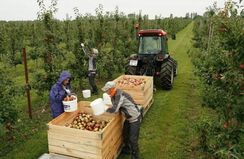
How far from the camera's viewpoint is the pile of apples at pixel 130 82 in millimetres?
8841

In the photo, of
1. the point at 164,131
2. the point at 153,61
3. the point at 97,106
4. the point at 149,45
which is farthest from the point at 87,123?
the point at 149,45

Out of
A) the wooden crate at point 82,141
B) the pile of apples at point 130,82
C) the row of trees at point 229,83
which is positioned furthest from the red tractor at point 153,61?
the row of trees at point 229,83

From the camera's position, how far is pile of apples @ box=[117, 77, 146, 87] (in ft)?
29.0

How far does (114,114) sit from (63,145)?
1306 millimetres

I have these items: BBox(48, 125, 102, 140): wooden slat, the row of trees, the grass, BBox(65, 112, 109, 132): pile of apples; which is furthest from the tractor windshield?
BBox(48, 125, 102, 140): wooden slat

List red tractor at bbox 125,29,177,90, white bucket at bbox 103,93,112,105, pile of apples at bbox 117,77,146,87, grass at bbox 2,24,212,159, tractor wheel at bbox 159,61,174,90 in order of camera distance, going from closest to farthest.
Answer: white bucket at bbox 103,93,112,105 < grass at bbox 2,24,212,159 < pile of apples at bbox 117,77,146,87 < tractor wheel at bbox 159,61,174,90 < red tractor at bbox 125,29,177,90

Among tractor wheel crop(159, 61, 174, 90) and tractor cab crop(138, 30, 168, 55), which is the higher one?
tractor cab crop(138, 30, 168, 55)

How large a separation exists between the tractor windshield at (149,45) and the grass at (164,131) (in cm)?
170

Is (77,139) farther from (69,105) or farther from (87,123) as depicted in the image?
(69,105)

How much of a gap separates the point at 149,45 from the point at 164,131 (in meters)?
4.77

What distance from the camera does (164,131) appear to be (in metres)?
7.79

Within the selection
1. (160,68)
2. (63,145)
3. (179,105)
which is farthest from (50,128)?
(160,68)

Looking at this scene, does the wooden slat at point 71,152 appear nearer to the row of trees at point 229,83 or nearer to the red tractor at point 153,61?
the row of trees at point 229,83

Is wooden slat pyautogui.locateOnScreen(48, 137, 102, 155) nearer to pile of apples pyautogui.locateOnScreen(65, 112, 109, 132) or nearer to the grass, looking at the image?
pile of apples pyautogui.locateOnScreen(65, 112, 109, 132)
